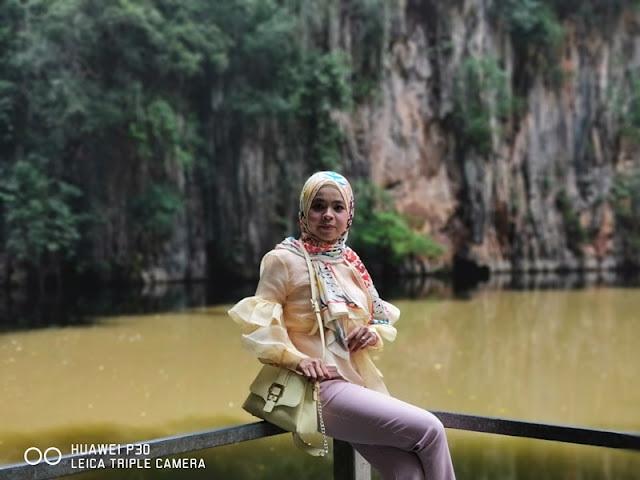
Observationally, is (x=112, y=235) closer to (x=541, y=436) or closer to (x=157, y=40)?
(x=157, y=40)

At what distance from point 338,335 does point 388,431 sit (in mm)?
322

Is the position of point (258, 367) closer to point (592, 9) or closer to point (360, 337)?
point (360, 337)

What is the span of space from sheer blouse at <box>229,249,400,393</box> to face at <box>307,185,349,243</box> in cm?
10

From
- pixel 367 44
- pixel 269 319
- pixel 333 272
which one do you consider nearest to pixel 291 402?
pixel 269 319

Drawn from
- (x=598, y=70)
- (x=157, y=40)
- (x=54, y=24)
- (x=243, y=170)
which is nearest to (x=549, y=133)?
(x=598, y=70)

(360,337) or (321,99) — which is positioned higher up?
(321,99)

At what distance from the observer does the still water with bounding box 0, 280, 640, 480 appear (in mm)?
4930

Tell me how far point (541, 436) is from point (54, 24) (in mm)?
18068

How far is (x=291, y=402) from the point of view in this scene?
204cm

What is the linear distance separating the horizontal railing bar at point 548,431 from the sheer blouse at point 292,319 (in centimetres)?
30

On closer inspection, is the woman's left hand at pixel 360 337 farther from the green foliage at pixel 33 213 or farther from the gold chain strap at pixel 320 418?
the green foliage at pixel 33 213

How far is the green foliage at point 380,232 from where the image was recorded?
2258cm

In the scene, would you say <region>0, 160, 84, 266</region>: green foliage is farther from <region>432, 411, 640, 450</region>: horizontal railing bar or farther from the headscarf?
<region>432, 411, 640, 450</region>: horizontal railing bar

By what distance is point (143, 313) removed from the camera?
13766mm
